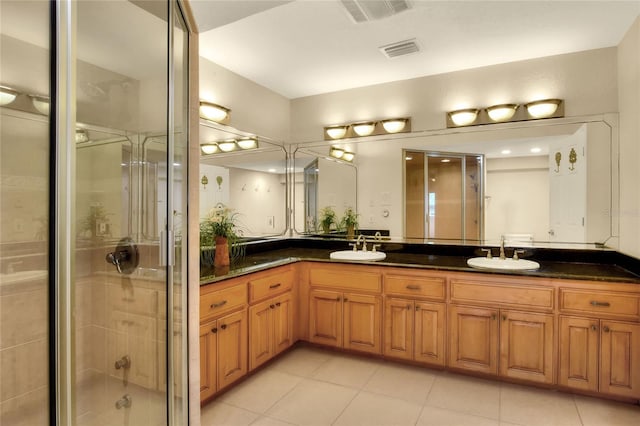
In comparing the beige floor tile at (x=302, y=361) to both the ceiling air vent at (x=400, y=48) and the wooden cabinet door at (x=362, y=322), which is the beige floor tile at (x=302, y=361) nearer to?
the wooden cabinet door at (x=362, y=322)

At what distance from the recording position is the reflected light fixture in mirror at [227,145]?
3.06 m

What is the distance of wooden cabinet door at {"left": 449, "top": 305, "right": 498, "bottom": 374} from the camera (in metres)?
2.51

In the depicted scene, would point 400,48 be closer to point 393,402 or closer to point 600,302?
point 600,302

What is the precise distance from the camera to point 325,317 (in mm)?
3057

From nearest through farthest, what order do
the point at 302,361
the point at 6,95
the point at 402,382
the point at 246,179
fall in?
the point at 6,95 < the point at 402,382 < the point at 302,361 < the point at 246,179

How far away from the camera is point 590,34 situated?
8.29 ft

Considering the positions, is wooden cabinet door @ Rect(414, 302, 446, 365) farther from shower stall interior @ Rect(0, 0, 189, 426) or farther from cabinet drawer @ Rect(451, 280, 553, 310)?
shower stall interior @ Rect(0, 0, 189, 426)

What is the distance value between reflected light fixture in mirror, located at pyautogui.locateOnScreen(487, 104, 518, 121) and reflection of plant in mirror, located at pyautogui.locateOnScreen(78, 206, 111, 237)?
2979 mm

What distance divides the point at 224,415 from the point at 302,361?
0.87 metres

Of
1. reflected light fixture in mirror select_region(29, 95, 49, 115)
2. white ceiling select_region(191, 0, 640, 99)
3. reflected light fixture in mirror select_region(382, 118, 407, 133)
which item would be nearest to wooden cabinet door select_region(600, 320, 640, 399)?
white ceiling select_region(191, 0, 640, 99)

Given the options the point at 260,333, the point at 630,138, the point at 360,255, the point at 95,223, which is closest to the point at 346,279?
the point at 360,255

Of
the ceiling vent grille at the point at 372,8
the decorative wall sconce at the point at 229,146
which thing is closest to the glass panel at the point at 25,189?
the ceiling vent grille at the point at 372,8

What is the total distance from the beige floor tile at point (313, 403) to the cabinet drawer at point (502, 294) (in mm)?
1028

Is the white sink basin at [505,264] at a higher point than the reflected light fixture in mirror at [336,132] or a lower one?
lower
